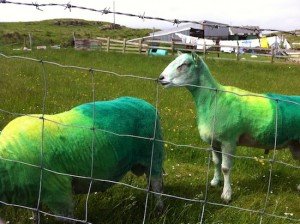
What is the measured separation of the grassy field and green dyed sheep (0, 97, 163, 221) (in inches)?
17.2

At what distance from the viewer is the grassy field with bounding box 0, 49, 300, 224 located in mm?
4605

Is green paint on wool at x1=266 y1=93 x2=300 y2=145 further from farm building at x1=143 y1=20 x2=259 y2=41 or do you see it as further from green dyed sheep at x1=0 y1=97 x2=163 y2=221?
farm building at x1=143 y1=20 x2=259 y2=41

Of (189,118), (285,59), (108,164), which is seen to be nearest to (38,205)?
(108,164)

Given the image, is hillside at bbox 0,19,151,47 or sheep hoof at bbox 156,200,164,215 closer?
sheep hoof at bbox 156,200,164,215

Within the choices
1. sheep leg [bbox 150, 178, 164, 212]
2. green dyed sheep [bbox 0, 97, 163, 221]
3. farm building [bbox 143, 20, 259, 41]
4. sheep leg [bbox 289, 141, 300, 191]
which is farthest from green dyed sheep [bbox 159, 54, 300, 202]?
farm building [bbox 143, 20, 259, 41]

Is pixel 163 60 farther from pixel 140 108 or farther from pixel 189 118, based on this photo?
pixel 140 108

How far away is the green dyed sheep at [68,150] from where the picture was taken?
3.91m

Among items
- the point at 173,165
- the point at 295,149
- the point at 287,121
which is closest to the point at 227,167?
the point at 287,121

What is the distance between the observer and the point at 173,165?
266 inches

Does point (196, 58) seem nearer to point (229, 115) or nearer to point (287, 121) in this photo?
point (229, 115)

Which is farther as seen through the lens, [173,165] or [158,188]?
[173,165]

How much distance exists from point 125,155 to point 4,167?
104 cm

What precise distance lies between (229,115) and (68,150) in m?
2.21

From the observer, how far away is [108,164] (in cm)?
424
